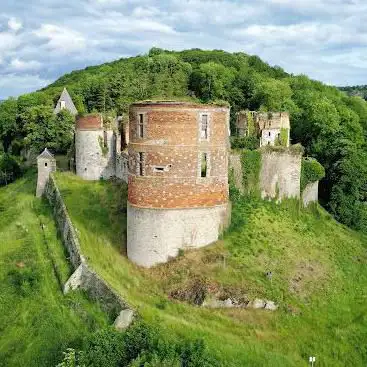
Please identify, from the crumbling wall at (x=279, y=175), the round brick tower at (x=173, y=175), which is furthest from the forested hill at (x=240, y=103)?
the round brick tower at (x=173, y=175)

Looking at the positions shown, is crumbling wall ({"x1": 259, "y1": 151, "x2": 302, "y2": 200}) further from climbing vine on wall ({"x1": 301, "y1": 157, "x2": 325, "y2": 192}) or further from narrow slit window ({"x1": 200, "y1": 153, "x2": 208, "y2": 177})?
narrow slit window ({"x1": 200, "y1": 153, "x2": 208, "y2": 177})

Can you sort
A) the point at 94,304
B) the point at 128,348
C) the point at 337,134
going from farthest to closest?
the point at 337,134 < the point at 94,304 < the point at 128,348

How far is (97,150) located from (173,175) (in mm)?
16743

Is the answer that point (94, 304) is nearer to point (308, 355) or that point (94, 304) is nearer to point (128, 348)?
point (128, 348)

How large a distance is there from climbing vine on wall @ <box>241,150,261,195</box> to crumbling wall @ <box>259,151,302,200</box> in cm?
36

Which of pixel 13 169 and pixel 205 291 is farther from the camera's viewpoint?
pixel 13 169

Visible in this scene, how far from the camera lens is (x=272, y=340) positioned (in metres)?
22.1

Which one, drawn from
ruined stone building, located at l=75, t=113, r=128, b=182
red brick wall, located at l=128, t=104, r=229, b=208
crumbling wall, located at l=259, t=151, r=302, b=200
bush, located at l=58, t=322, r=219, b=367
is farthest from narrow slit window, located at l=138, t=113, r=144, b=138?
ruined stone building, located at l=75, t=113, r=128, b=182

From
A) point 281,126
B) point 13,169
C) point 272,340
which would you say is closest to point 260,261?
point 272,340

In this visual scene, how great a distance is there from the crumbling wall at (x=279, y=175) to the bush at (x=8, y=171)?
3112 cm

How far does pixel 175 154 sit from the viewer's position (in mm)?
26516

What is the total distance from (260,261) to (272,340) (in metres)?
5.63

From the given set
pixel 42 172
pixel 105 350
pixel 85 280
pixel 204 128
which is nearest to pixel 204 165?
pixel 204 128

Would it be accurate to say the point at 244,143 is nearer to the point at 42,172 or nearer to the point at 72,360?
the point at 42,172
